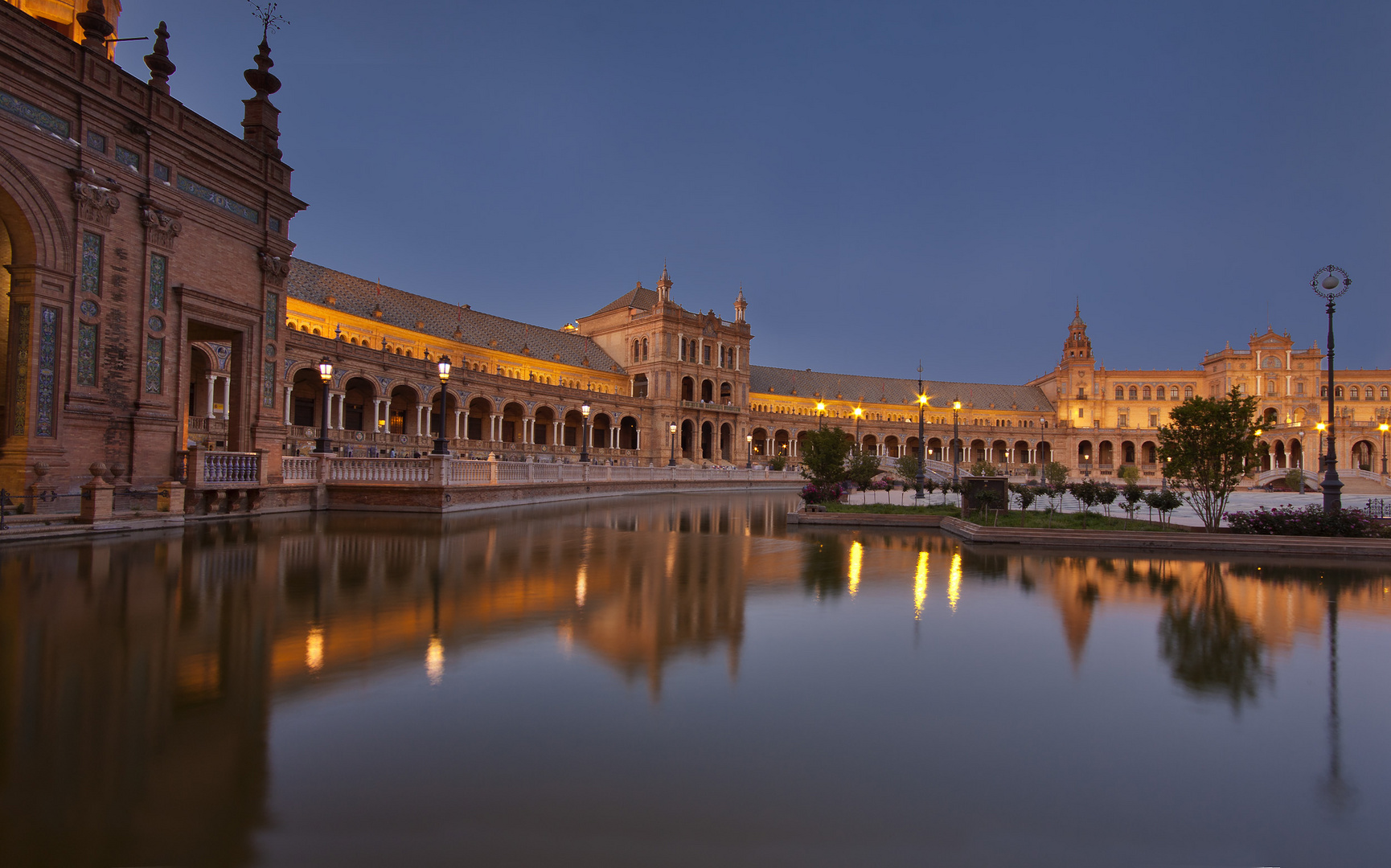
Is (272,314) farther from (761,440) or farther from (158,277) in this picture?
(761,440)

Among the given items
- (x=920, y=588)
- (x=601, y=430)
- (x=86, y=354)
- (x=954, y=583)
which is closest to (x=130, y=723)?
(x=920, y=588)

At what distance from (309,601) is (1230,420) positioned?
711 inches

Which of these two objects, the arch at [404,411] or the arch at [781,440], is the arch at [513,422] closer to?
the arch at [404,411]

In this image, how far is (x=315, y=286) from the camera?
45.4m

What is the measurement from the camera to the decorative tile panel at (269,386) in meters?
18.8

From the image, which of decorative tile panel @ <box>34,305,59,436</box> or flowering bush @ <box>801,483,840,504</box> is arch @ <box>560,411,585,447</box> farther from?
decorative tile panel @ <box>34,305,59,436</box>

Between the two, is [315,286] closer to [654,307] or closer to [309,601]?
[654,307]

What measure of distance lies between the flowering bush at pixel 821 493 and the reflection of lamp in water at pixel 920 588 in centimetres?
957

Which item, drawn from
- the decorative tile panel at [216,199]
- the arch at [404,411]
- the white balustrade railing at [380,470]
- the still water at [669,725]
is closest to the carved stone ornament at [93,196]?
the decorative tile panel at [216,199]

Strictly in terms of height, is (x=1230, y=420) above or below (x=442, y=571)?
above

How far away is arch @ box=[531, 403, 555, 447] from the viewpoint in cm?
5734

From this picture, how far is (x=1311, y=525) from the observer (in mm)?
14289

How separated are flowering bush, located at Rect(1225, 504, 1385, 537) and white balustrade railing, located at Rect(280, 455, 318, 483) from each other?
22.3m

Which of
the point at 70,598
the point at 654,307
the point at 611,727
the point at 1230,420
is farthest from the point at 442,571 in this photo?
the point at 654,307
